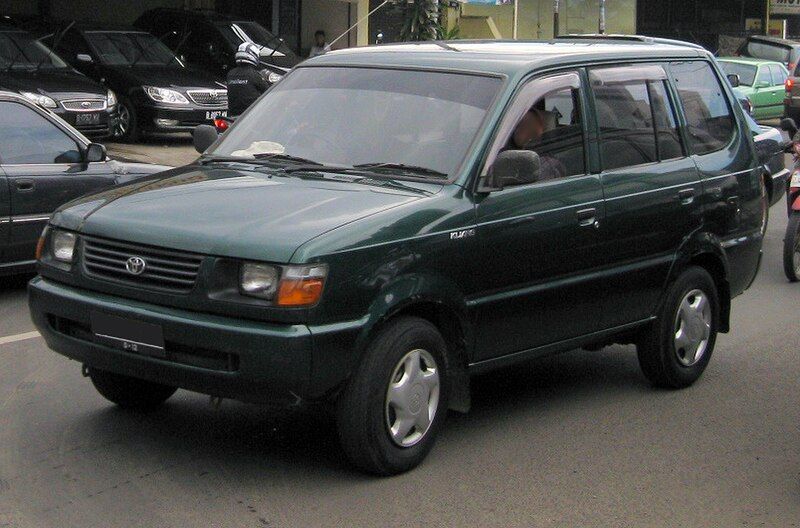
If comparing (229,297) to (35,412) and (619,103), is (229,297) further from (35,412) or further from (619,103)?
(619,103)

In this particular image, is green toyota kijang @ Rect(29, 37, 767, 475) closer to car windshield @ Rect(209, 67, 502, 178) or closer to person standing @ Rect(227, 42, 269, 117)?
car windshield @ Rect(209, 67, 502, 178)

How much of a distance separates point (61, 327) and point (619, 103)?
3116 millimetres

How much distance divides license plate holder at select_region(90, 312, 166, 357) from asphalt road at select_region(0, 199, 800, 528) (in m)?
0.57

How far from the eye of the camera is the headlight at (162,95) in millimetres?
19578

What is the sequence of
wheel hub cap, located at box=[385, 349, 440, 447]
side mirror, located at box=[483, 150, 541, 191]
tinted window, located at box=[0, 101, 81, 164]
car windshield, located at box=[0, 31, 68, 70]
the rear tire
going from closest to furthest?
wheel hub cap, located at box=[385, 349, 440, 447] → side mirror, located at box=[483, 150, 541, 191] → the rear tire → tinted window, located at box=[0, 101, 81, 164] → car windshield, located at box=[0, 31, 68, 70]

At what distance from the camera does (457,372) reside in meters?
5.97

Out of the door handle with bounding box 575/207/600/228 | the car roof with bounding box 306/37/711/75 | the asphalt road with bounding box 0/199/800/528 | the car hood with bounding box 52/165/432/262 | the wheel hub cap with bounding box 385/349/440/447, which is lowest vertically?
the asphalt road with bounding box 0/199/800/528

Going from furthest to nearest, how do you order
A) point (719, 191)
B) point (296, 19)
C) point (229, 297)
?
point (296, 19)
point (719, 191)
point (229, 297)

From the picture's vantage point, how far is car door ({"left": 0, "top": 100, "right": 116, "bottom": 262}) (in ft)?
32.2

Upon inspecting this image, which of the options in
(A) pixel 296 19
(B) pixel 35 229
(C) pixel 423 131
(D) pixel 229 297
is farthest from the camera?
→ (A) pixel 296 19

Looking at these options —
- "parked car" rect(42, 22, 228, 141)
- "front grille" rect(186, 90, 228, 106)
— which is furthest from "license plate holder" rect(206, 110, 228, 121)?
"front grille" rect(186, 90, 228, 106)

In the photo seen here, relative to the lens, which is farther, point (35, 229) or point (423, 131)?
point (35, 229)

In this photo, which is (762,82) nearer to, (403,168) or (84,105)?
(84,105)

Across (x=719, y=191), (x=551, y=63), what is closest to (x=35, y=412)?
(x=551, y=63)
